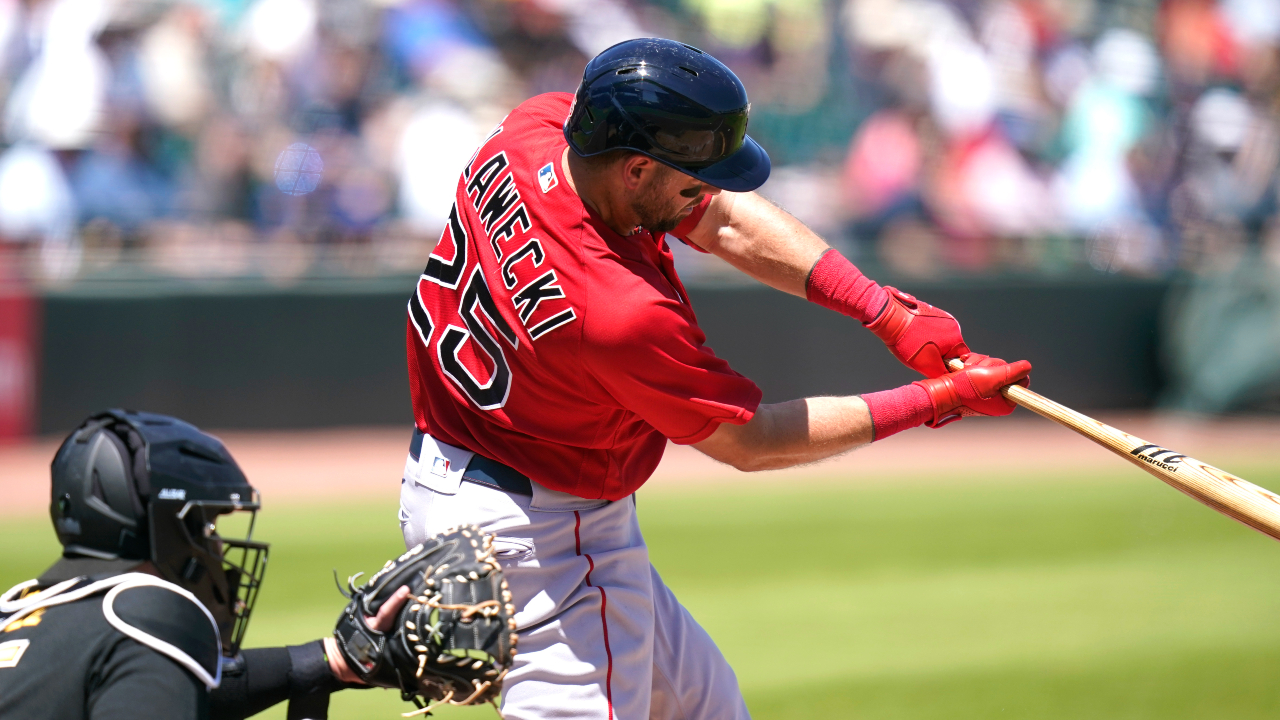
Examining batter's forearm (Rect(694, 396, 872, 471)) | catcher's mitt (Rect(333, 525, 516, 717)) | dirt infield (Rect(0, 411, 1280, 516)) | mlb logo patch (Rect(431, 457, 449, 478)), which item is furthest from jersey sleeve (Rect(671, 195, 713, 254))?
dirt infield (Rect(0, 411, 1280, 516))

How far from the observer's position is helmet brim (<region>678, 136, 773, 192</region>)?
2832mm

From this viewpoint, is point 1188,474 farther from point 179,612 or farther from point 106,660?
point 106,660

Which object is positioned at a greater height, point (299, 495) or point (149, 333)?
point (149, 333)

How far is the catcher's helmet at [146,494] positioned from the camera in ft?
8.71

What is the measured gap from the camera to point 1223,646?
565cm

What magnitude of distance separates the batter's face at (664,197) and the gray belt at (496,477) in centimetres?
67

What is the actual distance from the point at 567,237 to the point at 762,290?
26.9ft

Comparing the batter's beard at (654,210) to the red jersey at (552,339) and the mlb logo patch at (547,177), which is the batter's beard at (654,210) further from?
the mlb logo patch at (547,177)

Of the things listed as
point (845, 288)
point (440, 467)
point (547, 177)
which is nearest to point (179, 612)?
point (440, 467)

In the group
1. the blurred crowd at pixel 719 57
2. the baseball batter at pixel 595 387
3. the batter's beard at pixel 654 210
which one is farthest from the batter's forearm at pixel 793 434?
the blurred crowd at pixel 719 57

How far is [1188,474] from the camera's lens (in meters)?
3.12

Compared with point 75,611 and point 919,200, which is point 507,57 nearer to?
point 919,200

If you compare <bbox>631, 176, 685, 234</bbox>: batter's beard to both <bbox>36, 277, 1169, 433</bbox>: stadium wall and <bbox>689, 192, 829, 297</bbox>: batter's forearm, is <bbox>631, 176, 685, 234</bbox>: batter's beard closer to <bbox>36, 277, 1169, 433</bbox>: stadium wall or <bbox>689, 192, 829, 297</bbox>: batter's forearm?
<bbox>689, 192, 829, 297</bbox>: batter's forearm

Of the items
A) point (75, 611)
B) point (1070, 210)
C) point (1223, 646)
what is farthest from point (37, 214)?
point (1070, 210)
